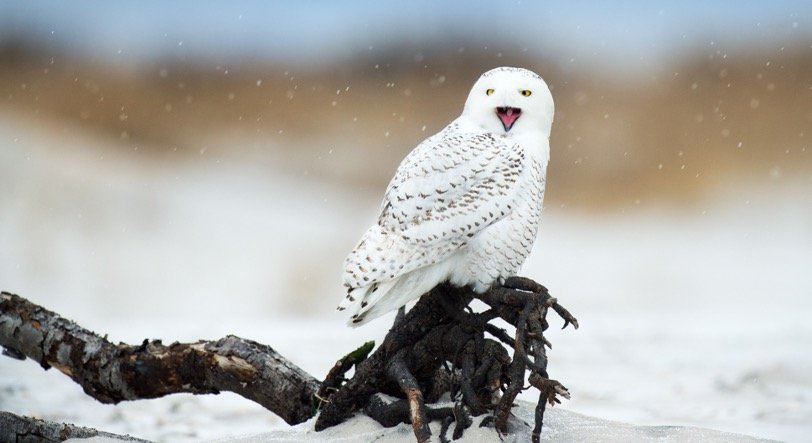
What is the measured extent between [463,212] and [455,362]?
275mm

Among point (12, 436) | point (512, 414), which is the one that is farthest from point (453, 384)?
point (12, 436)

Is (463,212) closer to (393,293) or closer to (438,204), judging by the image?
(438,204)

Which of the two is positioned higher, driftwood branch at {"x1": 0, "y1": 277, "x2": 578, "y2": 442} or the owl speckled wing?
the owl speckled wing

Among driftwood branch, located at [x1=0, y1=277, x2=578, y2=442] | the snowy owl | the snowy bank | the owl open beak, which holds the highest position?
the owl open beak

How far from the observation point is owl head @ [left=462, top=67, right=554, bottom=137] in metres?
1.54

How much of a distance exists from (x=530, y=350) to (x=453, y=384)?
20cm

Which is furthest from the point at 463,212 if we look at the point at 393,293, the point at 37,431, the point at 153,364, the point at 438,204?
the point at 37,431

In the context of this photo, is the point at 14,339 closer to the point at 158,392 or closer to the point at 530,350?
the point at 158,392

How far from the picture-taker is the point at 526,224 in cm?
149

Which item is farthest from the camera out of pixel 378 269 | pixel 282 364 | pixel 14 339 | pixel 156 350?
pixel 14 339

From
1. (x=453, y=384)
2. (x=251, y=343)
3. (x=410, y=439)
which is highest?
(x=251, y=343)

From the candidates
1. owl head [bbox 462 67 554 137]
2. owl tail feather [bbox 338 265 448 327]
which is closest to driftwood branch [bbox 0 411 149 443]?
owl tail feather [bbox 338 265 448 327]

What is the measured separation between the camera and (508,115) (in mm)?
1572

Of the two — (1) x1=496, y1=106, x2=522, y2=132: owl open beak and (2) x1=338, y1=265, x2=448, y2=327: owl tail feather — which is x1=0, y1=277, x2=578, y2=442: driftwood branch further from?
(1) x1=496, y1=106, x2=522, y2=132: owl open beak
